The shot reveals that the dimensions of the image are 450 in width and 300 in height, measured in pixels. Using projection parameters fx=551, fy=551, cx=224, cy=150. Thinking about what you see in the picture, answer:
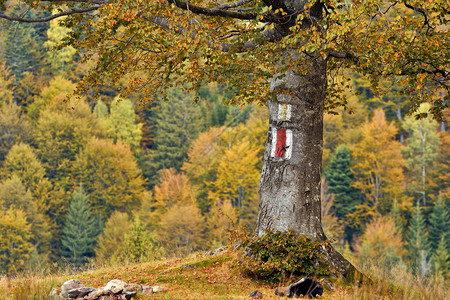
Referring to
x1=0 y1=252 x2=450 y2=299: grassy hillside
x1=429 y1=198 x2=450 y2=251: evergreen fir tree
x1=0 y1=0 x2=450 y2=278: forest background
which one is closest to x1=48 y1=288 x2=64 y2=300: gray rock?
x1=0 y1=252 x2=450 y2=299: grassy hillside

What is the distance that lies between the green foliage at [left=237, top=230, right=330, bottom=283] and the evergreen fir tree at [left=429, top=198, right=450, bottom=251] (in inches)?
1885

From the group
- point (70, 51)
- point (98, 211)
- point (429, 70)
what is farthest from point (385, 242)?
point (70, 51)

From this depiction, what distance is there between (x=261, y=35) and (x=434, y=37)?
2.79 metres

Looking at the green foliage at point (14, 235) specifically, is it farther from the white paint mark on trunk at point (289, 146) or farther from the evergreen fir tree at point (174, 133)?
the white paint mark on trunk at point (289, 146)

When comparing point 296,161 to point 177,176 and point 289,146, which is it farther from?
point 177,176

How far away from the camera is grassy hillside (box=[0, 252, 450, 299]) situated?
7.34 meters

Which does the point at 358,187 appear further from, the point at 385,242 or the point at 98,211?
the point at 98,211

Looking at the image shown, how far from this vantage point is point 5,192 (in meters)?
55.3

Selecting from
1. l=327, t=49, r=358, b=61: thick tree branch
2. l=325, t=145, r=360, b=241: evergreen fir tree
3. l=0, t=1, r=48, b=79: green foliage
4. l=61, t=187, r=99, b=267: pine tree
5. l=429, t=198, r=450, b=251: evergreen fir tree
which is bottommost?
l=61, t=187, r=99, b=267: pine tree

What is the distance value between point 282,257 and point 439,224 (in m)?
48.5

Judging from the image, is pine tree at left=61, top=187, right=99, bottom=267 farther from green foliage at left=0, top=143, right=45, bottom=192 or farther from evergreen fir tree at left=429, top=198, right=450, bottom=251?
evergreen fir tree at left=429, top=198, right=450, bottom=251

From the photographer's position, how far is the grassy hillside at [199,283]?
24.1 ft

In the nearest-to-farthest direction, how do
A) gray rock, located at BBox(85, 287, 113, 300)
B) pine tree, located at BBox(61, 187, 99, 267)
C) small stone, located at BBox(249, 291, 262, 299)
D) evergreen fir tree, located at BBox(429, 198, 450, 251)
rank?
gray rock, located at BBox(85, 287, 113, 300), small stone, located at BBox(249, 291, 262, 299), evergreen fir tree, located at BBox(429, 198, 450, 251), pine tree, located at BBox(61, 187, 99, 267)

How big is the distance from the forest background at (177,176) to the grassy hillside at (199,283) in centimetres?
3933
